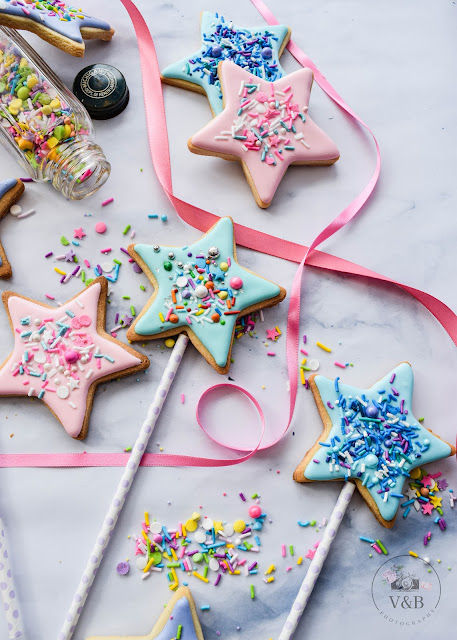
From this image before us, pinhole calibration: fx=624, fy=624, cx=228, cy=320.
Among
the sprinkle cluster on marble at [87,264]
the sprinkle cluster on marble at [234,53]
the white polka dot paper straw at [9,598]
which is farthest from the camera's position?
the sprinkle cluster on marble at [234,53]

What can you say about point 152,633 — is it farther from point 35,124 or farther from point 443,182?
point 443,182

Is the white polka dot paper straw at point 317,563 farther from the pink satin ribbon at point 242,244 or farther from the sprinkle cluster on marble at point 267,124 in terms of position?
the sprinkle cluster on marble at point 267,124

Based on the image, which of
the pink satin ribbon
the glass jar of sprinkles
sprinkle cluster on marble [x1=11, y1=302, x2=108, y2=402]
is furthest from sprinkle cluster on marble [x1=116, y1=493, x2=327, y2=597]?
the glass jar of sprinkles

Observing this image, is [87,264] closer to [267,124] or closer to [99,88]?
[99,88]

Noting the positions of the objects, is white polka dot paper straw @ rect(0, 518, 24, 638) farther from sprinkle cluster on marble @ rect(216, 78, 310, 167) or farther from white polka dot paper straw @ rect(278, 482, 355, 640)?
sprinkle cluster on marble @ rect(216, 78, 310, 167)

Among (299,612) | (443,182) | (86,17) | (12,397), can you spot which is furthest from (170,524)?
(86,17)

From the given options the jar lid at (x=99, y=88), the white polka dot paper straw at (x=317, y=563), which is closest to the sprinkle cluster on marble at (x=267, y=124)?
the jar lid at (x=99, y=88)
